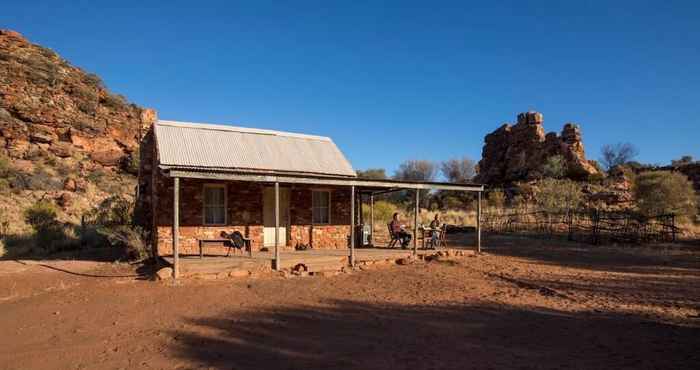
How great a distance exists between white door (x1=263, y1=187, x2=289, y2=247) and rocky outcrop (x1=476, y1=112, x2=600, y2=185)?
30198mm

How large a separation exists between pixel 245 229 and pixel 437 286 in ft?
19.5

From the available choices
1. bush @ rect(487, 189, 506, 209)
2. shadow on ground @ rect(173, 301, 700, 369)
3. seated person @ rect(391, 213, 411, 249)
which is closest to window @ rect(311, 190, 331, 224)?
seated person @ rect(391, 213, 411, 249)

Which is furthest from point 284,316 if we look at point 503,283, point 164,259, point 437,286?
point 503,283

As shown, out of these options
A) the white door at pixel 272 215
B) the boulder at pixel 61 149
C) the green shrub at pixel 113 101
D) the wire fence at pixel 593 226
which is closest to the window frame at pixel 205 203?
the white door at pixel 272 215

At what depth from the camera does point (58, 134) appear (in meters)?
28.6

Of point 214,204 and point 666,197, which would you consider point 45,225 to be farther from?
point 666,197

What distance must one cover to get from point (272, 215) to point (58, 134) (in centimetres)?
2358

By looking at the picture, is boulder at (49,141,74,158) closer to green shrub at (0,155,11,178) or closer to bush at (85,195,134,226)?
green shrub at (0,155,11,178)

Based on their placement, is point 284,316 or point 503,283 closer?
point 284,316

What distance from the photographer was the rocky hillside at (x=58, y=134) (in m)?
23.0

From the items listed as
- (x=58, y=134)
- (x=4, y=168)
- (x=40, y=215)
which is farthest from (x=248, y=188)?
(x=58, y=134)

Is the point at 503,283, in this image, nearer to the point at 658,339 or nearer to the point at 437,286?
the point at 437,286

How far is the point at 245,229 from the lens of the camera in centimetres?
1261

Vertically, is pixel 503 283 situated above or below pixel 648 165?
below
